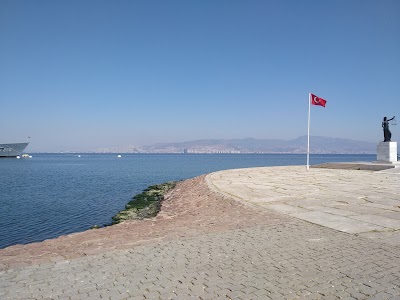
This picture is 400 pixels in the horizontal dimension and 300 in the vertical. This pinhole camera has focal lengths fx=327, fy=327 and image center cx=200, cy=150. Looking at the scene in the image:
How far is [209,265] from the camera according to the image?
4.92 meters

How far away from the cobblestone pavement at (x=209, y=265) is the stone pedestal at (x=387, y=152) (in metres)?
22.9

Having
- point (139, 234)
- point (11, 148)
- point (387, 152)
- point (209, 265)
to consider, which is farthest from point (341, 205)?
point (11, 148)

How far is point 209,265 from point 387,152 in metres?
26.5

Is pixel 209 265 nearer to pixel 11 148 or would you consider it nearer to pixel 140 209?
pixel 140 209

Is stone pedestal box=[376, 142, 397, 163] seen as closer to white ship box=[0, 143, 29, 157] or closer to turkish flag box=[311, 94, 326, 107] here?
turkish flag box=[311, 94, 326, 107]

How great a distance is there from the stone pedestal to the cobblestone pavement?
22941 millimetres

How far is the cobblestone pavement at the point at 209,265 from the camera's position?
13.1ft

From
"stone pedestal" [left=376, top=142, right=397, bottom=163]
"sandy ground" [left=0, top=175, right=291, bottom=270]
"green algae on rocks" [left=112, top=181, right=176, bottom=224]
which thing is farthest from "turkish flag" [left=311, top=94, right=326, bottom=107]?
"sandy ground" [left=0, top=175, right=291, bottom=270]

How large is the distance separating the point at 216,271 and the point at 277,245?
166cm

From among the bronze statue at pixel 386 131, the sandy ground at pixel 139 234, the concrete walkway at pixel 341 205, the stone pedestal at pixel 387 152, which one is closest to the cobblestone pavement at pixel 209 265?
the sandy ground at pixel 139 234

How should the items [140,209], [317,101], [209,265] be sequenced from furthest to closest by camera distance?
[317,101] < [140,209] < [209,265]

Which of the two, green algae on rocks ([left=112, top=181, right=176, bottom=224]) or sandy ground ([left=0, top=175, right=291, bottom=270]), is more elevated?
sandy ground ([left=0, top=175, right=291, bottom=270])

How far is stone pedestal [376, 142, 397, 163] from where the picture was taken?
2630 cm

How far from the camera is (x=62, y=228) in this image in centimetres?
1327
